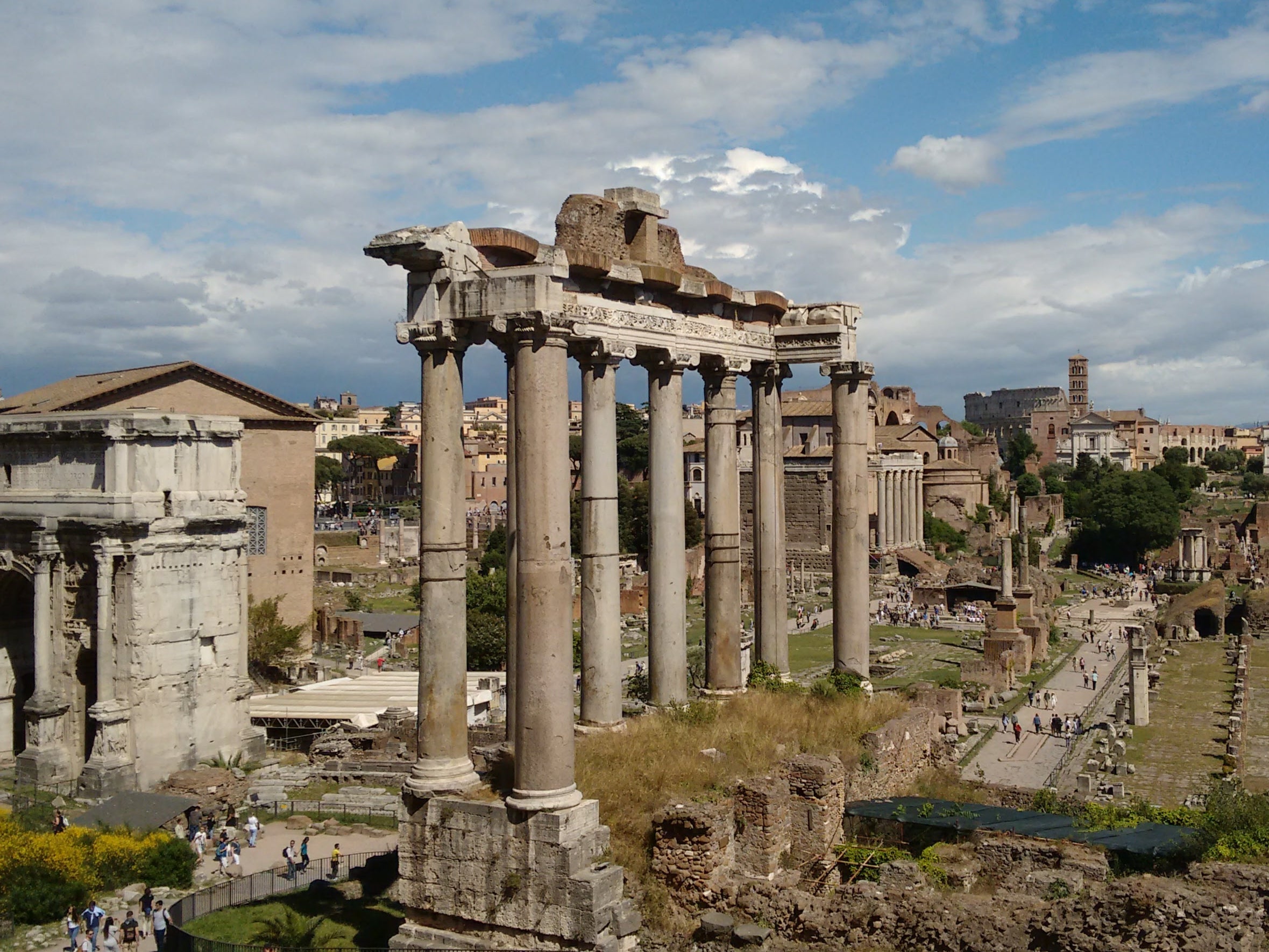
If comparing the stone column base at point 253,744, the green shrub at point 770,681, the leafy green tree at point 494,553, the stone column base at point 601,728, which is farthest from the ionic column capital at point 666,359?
the leafy green tree at point 494,553

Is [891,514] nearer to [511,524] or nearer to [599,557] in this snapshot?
[599,557]

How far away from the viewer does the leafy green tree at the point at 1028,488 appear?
11612 cm

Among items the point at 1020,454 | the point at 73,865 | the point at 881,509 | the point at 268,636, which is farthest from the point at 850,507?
the point at 1020,454

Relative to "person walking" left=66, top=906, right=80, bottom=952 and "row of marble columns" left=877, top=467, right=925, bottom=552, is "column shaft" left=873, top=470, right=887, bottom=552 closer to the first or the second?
"row of marble columns" left=877, top=467, right=925, bottom=552

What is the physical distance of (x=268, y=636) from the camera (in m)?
38.8

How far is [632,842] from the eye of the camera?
1113 centimetres

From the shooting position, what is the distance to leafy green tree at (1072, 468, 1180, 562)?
264ft

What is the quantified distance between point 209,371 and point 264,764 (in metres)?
18.3

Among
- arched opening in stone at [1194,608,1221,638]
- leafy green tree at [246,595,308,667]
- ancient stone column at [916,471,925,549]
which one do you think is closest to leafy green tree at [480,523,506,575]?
leafy green tree at [246,595,308,667]

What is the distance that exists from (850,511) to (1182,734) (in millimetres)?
20078

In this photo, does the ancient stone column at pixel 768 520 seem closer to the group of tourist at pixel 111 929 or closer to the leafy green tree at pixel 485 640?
the group of tourist at pixel 111 929

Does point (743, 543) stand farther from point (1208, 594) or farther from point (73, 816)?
point (73, 816)

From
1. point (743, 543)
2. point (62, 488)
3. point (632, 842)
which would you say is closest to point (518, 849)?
point (632, 842)

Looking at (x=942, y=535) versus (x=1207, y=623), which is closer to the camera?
(x=1207, y=623)
